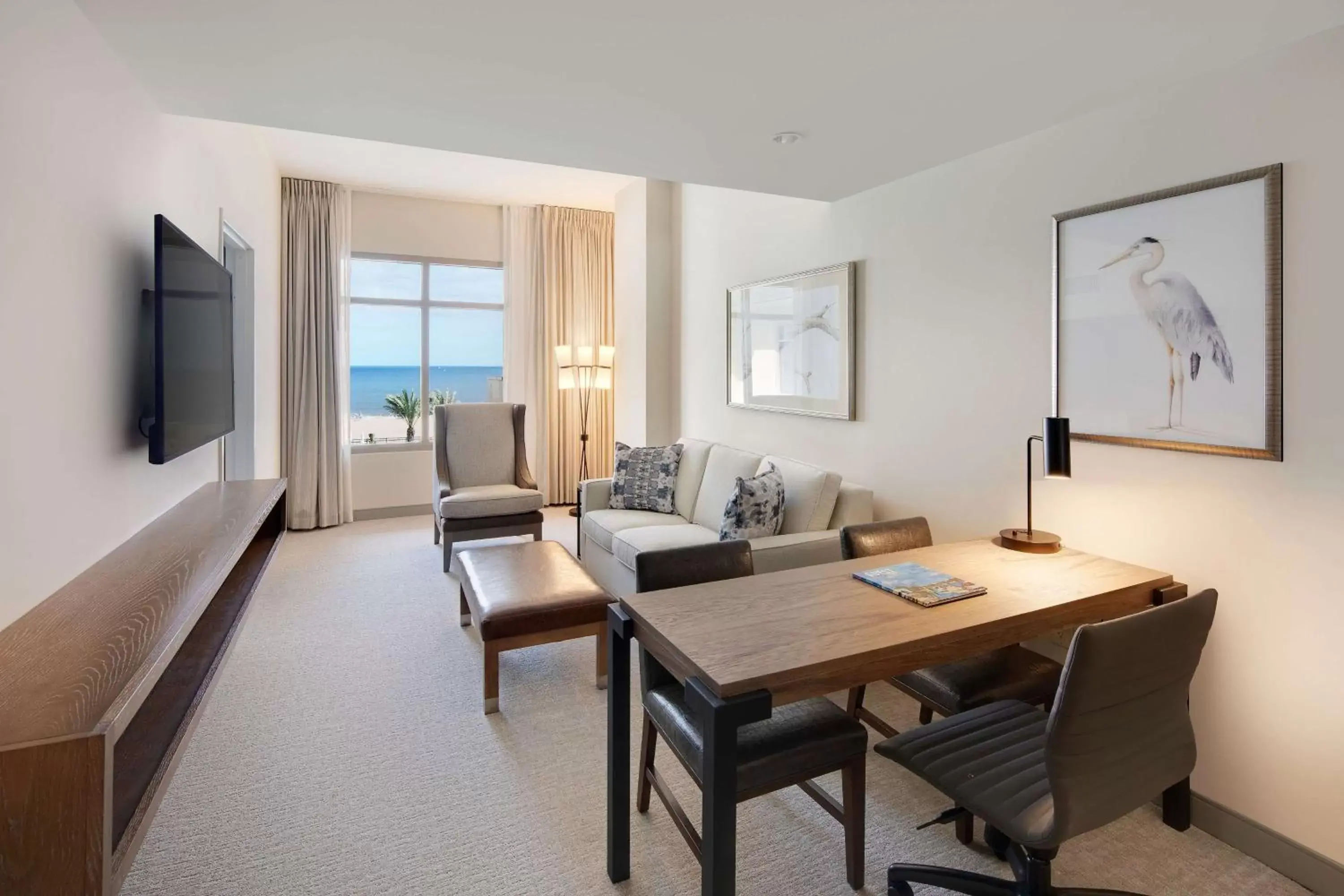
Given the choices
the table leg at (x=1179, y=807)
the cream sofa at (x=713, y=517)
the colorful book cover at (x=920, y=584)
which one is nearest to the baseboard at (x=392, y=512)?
the cream sofa at (x=713, y=517)

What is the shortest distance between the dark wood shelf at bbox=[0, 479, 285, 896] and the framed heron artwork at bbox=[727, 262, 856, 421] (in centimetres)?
274

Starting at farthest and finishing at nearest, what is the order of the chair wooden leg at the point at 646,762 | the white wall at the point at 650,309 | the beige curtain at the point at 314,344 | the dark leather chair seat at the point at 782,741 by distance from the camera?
the beige curtain at the point at 314,344
the white wall at the point at 650,309
the chair wooden leg at the point at 646,762
the dark leather chair seat at the point at 782,741

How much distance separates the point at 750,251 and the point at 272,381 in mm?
3796

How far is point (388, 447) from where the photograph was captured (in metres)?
6.29

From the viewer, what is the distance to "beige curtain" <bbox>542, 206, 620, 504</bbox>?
6.55 metres

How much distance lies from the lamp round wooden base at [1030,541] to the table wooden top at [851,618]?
3cm

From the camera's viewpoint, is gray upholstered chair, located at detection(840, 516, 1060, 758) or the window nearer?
gray upholstered chair, located at detection(840, 516, 1060, 758)

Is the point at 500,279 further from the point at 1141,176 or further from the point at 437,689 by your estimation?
the point at 1141,176

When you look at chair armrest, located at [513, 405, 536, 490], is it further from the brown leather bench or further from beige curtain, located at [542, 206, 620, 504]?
the brown leather bench

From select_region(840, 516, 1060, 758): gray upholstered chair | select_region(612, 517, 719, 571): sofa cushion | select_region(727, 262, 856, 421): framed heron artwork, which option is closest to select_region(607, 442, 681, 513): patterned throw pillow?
select_region(612, 517, 719, 571): sofa cushion

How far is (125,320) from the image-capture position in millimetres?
2189

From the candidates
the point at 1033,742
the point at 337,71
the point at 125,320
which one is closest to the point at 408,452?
the point at 125,320

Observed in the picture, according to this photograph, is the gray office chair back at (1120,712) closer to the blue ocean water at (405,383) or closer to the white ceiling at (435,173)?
the white ceiling at (435,173)

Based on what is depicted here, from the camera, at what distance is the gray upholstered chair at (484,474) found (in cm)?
456
